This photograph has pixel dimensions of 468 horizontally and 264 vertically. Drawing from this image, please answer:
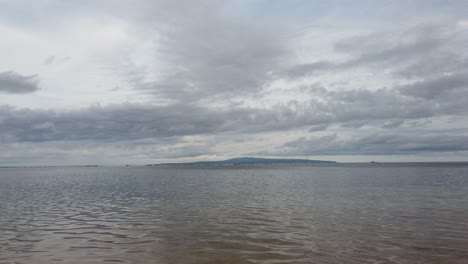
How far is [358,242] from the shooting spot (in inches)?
755

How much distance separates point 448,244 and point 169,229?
16914 millimetres

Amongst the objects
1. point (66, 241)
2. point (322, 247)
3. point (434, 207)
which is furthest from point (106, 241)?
point (434, 207)

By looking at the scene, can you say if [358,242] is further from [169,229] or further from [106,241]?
[106,241]

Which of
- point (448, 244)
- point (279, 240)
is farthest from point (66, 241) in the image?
point (448, 244)

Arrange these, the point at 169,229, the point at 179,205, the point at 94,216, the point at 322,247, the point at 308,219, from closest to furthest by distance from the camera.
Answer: the point at 322,247, the point at 169,229, the point at 308,219, the point at 94,216, the point at 179,205

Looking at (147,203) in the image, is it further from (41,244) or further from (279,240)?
(279,240)

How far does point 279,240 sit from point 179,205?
18220 millimetres

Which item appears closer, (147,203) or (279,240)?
(279,240)

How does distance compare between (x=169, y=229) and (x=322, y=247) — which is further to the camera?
(x=169, y=229)

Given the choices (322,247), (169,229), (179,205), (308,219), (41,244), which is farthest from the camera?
(179,205)

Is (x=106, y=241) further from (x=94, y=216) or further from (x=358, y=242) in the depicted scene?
(x=358, y=242)

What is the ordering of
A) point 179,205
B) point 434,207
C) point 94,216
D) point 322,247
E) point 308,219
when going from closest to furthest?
point 322,247
point 308,219
point 94,216
point 434,207
point 179,205

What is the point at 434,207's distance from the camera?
108 feet

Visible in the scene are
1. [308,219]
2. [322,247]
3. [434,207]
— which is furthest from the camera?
[434,207]
